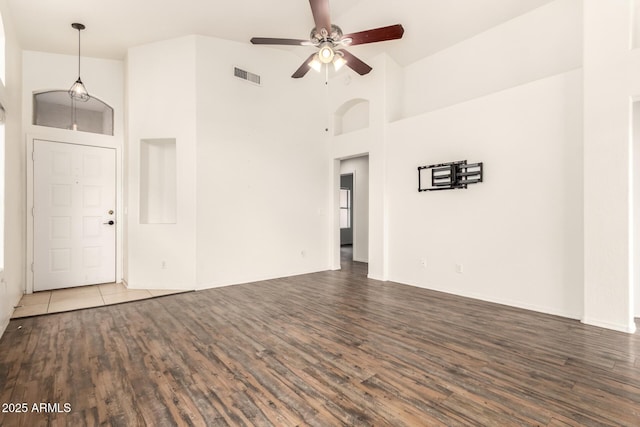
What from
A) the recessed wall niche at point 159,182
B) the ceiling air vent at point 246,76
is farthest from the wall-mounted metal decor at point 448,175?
the recessed wall niche at point 159,182

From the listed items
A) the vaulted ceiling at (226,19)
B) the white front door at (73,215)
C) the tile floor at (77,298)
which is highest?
the vaulted ceiling at (226,19)

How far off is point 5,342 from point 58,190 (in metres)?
2.77

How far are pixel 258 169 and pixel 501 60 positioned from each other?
411cm

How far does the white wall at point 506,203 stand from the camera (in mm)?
3441

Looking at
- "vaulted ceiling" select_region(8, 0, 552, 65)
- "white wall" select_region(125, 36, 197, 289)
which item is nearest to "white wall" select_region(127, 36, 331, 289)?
"white wall" select_region(125, 36, 197, 289)

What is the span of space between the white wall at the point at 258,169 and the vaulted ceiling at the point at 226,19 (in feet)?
1.79

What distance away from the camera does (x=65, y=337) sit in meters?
2.88

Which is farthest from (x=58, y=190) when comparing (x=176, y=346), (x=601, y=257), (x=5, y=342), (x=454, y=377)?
(x=601, y=257)

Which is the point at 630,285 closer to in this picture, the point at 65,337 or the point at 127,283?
the point at 65,337

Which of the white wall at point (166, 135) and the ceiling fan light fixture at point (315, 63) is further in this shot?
the white wall at point (166, 135)

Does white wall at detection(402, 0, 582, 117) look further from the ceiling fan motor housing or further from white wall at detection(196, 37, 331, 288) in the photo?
the ceiling fan motor housing

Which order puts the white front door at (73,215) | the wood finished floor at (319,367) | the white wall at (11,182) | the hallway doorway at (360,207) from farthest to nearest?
the hallway doorway at (360,207), the white front door at (73,215), the white wall at (11,182), the wood finished floor at (319,367)

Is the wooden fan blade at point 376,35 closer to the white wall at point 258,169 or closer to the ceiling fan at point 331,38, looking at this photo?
the ceiling fan at point 331,38

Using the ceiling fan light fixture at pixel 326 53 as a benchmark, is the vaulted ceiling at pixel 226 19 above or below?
above
